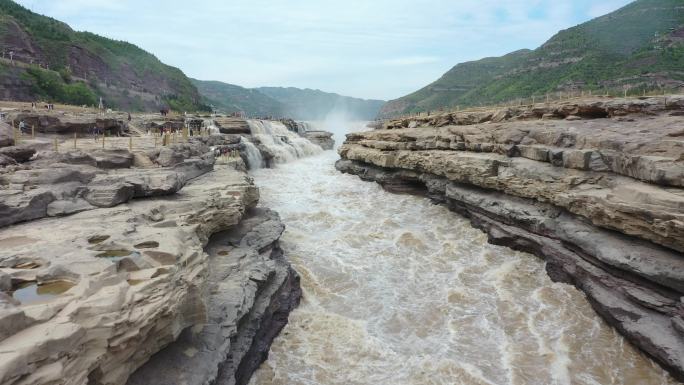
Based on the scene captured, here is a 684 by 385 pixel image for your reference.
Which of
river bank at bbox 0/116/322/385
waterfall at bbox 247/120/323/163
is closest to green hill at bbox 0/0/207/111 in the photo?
waterfall at bbox 247/120/323/163

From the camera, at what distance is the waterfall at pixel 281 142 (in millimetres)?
30277

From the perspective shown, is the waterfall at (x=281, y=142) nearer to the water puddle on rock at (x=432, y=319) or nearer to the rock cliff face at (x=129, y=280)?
the water puddle on rock at (x=432, y=319)

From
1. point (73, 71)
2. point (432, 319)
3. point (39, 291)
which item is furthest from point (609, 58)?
point (73, 71)

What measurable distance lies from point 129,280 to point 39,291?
988 millimetres

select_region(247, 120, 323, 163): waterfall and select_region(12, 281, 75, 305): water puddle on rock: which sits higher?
select_region(247, 120, 323, 163): waterfall

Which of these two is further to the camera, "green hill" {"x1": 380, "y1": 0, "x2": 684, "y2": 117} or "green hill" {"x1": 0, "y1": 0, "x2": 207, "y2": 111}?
"green hill" {"x1": 380, "y1": 0, "x2": 684, "y2": 117}

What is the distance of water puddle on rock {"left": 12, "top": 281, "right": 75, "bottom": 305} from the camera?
459 cm

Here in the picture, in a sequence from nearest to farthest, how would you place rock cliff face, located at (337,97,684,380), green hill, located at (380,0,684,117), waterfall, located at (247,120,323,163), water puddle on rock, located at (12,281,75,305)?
water puddle on rock, located at (12,281,75,305), rock cliff face, located at (337,97,684,380), waterfall, located at (247,120,323,163), green hill, located at (380,0,684,117)

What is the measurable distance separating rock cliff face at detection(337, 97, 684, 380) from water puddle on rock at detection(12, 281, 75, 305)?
9.84 metres

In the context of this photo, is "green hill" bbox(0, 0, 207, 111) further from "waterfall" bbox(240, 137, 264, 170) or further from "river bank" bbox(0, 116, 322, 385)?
"river bank" bbox(0, 116, 322, 385)

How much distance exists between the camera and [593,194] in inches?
387

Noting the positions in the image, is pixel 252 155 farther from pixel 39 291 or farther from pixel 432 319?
pixel 39 291

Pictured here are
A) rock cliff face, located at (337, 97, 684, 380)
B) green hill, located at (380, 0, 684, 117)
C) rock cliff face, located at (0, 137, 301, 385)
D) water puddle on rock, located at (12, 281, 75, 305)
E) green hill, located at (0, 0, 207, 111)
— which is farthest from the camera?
green hill, located at (380, 0, 684, 117)

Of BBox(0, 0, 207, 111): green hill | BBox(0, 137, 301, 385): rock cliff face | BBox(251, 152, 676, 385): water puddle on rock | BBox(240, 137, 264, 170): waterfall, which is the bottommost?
BBox(251, 152, 676, 385): water puddle on rock
